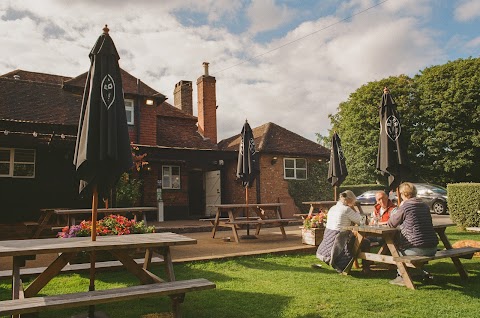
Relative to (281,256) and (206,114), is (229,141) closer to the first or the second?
(206,114)

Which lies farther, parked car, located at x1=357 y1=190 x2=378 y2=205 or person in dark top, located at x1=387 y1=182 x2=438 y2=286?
parked car, located at x1=357 y1=190 x2=378 y2=205

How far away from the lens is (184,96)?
908 inches

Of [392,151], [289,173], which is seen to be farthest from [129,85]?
[392,151]

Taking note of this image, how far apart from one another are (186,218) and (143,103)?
5.78 meters


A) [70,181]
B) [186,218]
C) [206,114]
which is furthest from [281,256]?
[206,114]

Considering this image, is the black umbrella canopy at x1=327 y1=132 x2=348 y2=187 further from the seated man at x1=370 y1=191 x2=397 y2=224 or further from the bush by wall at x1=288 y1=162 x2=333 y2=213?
the bush by wall at x1=288 y1=162 x2=333 y2=213

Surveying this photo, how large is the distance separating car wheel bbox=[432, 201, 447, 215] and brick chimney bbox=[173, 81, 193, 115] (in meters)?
14.7

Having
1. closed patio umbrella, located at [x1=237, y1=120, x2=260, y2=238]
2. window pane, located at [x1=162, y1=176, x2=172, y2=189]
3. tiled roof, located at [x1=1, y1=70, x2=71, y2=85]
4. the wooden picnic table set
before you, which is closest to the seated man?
the wooden picnic table set

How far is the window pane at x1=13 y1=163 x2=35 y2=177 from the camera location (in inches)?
525

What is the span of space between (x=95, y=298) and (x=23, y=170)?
12092 mm

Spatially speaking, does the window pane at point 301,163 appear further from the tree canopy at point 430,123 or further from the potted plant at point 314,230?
the potted plant at point 314,230

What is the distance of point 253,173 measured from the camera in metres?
11.0

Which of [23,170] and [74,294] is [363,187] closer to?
[23,170]

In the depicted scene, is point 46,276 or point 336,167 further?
point 336,167
